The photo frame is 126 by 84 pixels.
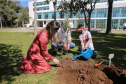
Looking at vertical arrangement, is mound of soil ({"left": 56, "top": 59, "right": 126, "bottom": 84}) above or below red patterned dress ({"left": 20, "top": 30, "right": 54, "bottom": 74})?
below

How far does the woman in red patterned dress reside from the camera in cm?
302

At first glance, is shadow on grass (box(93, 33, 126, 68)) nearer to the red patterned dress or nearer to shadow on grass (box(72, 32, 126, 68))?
shadow on grass (box(72, 32, 126, 68))

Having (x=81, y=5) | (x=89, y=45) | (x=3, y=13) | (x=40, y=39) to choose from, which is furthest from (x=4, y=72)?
(x=3, y=13)

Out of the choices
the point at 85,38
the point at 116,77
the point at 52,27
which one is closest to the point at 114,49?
the point at 85,38

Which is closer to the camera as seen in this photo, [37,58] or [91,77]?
[91,77]

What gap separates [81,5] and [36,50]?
38.2 ft

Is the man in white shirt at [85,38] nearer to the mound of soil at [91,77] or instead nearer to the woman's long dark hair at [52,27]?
the mound of soil at [91,77]

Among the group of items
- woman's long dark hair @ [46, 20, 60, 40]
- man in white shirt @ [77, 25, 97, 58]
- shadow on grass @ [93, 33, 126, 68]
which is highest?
woman's long dark hair @ [46, 20, 60, 40]

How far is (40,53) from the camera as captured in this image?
327cm

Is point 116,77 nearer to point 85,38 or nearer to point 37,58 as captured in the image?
point 85,38

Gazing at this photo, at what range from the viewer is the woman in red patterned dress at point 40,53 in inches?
119

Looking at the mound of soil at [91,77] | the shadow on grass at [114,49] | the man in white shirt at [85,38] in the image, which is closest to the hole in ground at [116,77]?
the mound of soil at [91,77]

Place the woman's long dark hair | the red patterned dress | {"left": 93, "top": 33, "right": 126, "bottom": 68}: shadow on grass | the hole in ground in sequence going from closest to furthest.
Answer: the hole in ground → the woman's long dark hair → the red patterned dress → {"left": 93, "top": 33, "right": 126, "bottom": 68}: shadow on grass

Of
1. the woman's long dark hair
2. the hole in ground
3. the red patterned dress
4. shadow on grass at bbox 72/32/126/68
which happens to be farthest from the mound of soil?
the woman's long dark hair
